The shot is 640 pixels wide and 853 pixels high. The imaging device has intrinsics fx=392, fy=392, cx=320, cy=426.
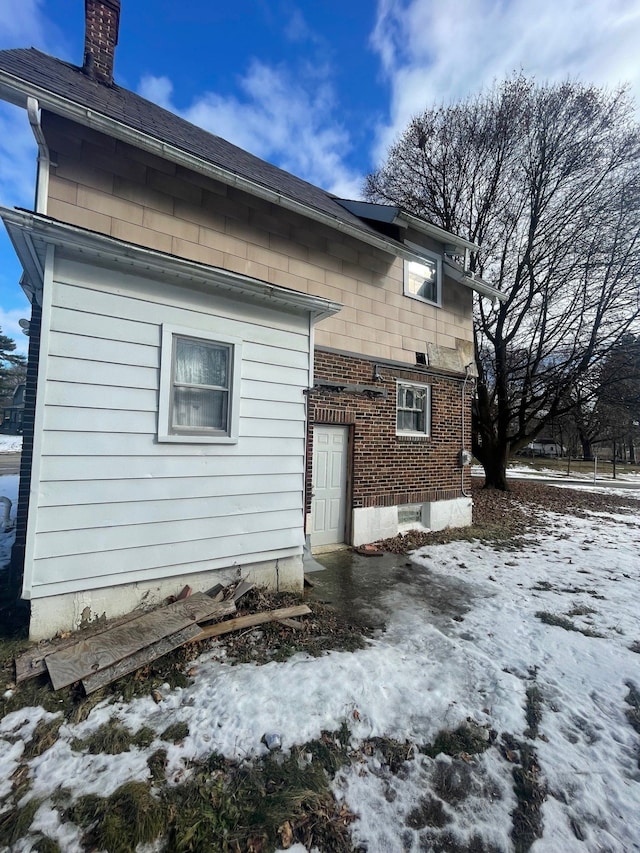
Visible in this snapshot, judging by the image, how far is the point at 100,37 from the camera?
5762mm

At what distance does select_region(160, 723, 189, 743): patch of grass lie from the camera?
2.54 metres

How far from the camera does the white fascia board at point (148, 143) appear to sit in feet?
12.6

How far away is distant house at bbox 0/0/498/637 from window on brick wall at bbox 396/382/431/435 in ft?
4.05

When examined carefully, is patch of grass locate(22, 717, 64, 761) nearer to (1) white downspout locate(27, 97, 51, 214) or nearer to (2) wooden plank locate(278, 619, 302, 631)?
(2) wooden plank locate(278, 619, 302, 631)

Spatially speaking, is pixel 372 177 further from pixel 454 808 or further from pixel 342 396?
pixel 454 808

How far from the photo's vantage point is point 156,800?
2.12 meters

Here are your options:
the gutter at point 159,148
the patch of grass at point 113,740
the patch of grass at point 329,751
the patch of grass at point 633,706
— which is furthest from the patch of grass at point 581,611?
the gutter at point 159,148

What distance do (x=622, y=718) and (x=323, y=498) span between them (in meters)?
4.65

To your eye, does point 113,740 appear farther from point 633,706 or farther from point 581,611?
point 581,611

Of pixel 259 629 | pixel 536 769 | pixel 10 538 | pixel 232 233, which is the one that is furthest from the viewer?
pixel 10 538

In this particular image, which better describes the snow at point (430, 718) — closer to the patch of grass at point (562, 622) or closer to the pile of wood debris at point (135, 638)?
the patch of grass at point (562, 622)

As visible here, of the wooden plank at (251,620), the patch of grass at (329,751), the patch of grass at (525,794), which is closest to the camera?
the patch of grass at (525,794)

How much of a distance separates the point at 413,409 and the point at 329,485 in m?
2.64

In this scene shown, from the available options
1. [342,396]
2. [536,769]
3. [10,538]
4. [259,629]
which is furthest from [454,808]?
[10,538]
